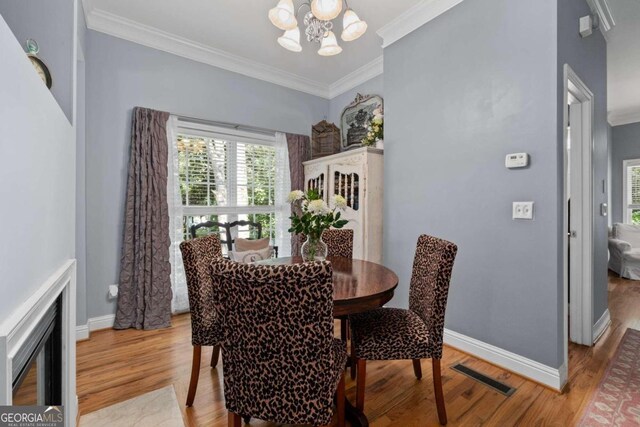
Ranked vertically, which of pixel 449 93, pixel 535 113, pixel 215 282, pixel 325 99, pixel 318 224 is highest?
pixel 325 99

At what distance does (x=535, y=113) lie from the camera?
1.91 meters

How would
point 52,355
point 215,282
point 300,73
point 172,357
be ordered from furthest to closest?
point 300,73 < point 172,357 < point 52,355 < point 215,282

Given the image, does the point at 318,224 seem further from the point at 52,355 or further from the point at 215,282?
the point at 52,355

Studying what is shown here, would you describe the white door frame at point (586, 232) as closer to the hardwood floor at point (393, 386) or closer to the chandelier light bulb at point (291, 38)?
the hardwood floor at point (393, 386)

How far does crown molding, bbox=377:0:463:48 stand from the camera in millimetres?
2410

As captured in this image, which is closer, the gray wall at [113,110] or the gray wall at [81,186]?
the gray wall at [81,186]

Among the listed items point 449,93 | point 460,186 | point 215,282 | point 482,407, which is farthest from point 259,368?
point 449,93

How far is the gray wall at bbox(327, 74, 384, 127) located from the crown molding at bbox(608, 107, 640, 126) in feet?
15.3

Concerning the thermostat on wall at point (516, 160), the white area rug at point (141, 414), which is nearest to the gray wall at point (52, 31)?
the white area rug at point (141, 414)

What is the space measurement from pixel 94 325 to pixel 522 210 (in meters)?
3.66

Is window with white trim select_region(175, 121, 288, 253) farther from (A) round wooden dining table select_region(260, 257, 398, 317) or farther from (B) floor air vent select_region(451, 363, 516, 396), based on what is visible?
(B) floor air vent select_region(451, 363, 516, 396)

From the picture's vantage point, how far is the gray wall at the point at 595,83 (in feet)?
6.16

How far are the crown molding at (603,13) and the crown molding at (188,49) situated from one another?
2746 mm

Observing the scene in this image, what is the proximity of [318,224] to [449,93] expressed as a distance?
5.28ft
